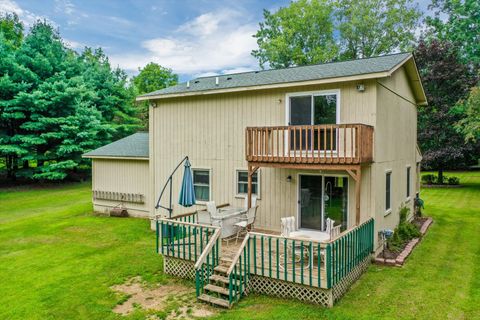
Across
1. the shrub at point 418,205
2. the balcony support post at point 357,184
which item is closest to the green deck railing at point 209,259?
the balcony support post at point 357,184

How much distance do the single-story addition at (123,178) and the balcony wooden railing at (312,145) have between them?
689 centimetres

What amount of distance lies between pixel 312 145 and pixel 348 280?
342 cm

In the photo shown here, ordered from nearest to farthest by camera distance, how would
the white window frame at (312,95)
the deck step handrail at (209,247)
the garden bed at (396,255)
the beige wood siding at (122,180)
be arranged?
the deck step handrail at (209,247)
the garden bed at (396,255)
the white window frame at (312,95)
the beige wood siding at (122,180)

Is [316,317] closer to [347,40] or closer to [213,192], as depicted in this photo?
[213,192]

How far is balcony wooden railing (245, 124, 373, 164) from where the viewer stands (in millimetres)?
8227

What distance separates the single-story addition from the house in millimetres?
1327

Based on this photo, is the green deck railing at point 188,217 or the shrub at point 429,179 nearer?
the green deck railing at point 188,217

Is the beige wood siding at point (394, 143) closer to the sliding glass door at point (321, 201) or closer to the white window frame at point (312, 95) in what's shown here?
the sliding glass door at point (321, 201)

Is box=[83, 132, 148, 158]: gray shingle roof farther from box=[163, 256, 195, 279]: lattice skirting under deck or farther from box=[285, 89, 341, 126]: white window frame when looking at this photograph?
box=[285, 89, 341, 126]: white window frame


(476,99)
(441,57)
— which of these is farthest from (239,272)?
(441,57)

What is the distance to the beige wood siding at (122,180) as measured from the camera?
14.8 meters

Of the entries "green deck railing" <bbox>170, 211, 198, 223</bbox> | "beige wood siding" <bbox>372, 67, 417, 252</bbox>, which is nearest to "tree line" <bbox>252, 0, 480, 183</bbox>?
"beige wood siding" <bbox>372, 67, 417, 252</bbox>

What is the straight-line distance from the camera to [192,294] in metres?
7.28

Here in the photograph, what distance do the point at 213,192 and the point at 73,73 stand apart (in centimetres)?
2445
